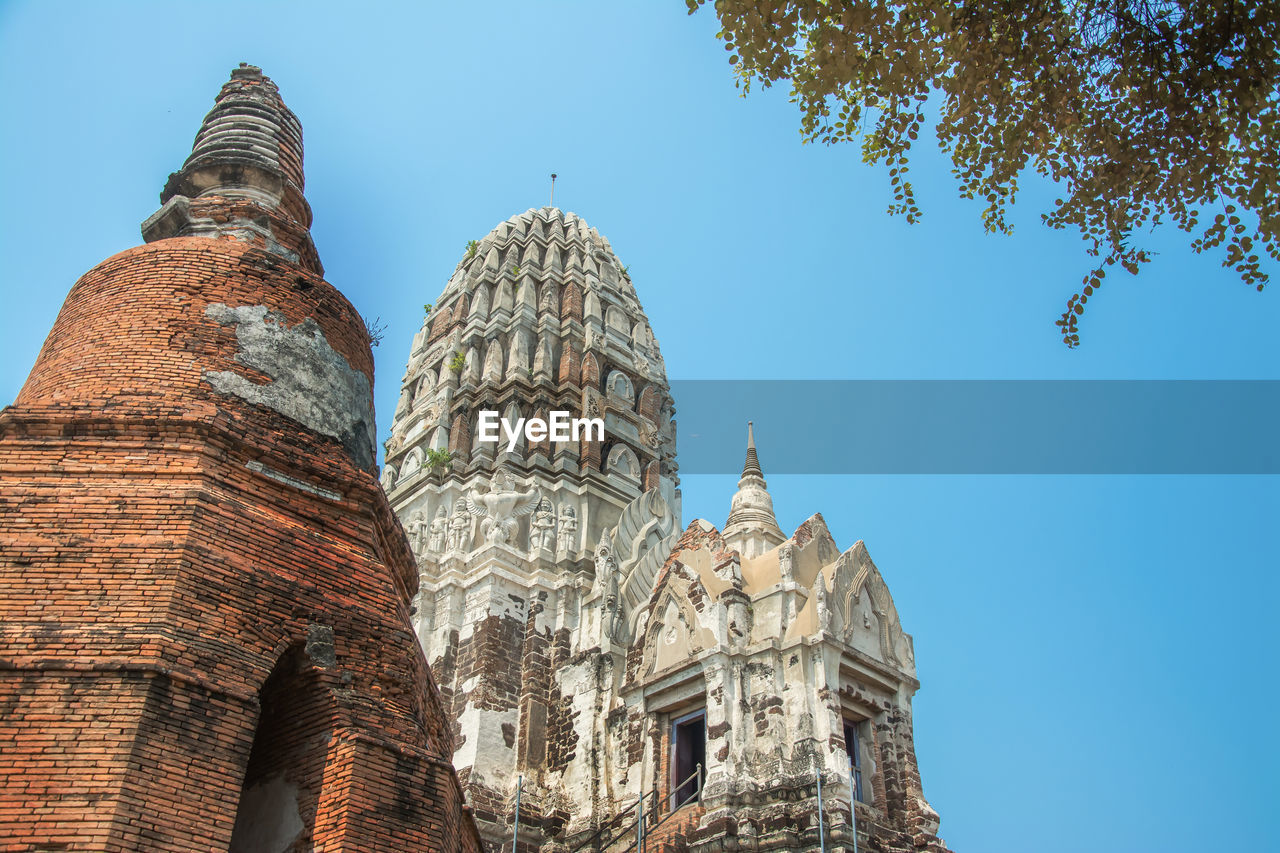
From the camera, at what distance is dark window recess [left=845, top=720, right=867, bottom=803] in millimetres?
15297

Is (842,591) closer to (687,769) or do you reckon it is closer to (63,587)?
(687,769)

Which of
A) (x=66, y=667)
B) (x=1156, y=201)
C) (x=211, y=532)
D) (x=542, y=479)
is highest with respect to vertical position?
(x=542, y=479)

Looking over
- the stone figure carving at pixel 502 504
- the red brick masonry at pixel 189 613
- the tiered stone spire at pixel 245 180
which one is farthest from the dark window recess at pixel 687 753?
the tiered stone spire at pixel 245 180

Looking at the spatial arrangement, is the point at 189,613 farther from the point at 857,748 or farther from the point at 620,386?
the point at 620,386

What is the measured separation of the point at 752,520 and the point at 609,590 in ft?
9.22

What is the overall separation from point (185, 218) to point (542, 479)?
44.2 feet

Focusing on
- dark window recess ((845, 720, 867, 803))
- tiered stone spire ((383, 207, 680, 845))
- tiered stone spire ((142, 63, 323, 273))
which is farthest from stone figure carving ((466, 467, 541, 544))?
tiered stone spire ((142, 63, 323, 273))

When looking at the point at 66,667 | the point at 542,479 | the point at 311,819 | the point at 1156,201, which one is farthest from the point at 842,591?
the point at 66,667

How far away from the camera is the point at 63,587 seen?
6.22m

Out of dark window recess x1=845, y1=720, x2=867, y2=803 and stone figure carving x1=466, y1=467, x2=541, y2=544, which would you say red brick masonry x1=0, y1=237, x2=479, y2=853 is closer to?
dark window recess x1=845, y1=720, x2=867, y2=803

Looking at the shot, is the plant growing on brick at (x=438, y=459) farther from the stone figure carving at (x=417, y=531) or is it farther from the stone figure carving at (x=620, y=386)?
the stone figure carving at (x=620, y=386)

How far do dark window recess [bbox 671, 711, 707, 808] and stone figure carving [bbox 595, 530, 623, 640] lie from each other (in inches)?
93.7

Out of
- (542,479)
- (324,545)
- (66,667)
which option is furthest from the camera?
(542,479)

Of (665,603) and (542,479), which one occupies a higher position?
(542,479)
